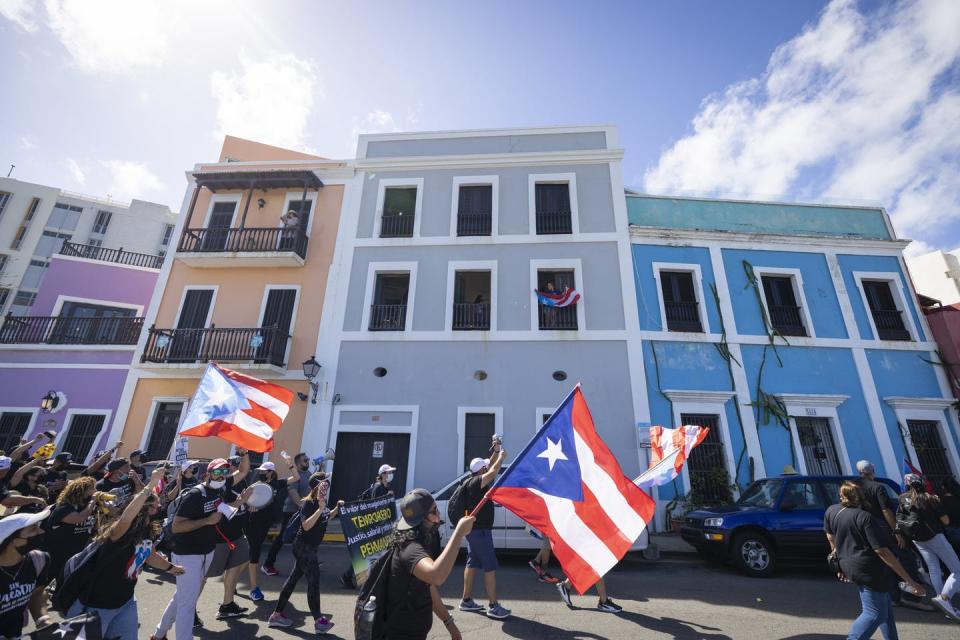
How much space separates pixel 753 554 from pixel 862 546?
13.0 ft

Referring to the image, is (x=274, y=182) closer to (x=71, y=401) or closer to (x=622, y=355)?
(x=71, y=401)

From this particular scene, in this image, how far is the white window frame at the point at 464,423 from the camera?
11.4m

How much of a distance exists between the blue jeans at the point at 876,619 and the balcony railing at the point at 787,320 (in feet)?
33.7

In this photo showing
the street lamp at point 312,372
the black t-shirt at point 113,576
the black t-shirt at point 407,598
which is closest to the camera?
the black t-shirt at point 407,598

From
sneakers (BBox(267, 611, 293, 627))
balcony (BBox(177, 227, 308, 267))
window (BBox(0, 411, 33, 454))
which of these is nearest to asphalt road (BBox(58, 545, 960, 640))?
sneakers (BBox(267, 611, 293, 627))

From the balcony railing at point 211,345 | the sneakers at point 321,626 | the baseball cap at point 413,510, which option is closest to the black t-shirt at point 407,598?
the baseball cap at point 413,510

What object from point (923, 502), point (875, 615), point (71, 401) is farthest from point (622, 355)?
point (71, 401)

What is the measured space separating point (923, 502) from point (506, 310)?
29.9 feet

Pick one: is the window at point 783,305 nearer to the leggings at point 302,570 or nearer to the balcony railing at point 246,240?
the leggings at point 302,570

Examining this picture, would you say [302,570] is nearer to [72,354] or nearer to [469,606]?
[469,606]

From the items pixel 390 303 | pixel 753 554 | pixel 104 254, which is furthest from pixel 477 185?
pixel 104 254

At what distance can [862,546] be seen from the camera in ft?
13.2

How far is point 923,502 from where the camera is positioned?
5777mm

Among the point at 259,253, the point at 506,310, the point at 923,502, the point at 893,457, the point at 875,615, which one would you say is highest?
the point at 259,253
